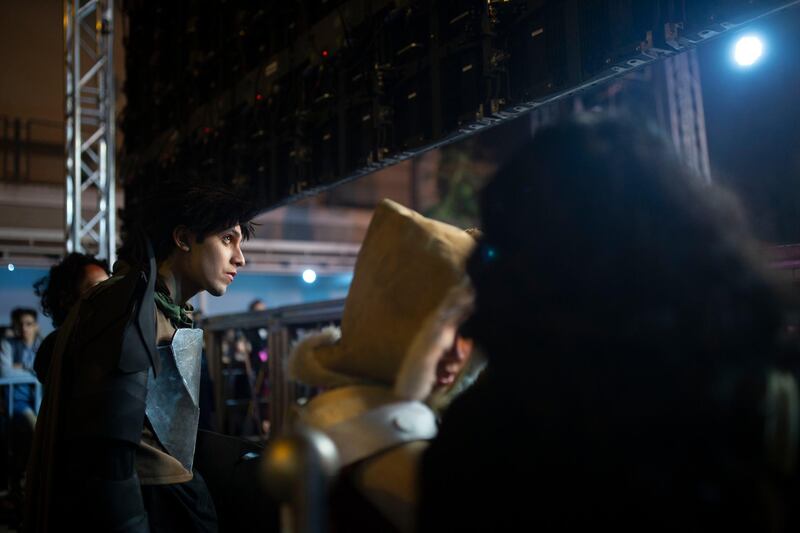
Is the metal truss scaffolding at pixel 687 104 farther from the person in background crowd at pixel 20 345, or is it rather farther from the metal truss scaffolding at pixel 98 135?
the person in background crowd at pixel 20 345

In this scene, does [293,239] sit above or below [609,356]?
above

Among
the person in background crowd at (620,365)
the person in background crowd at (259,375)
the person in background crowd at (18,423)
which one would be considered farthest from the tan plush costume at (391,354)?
the person in background crowd at (18,423)

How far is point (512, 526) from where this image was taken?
899 mm

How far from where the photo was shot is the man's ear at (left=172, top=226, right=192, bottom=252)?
2086mm

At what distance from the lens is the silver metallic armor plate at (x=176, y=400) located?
186 centimetres

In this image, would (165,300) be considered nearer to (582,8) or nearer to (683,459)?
(683,459)

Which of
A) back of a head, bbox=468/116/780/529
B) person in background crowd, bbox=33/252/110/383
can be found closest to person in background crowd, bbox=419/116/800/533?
back of a head, bbox=468/116/780/529

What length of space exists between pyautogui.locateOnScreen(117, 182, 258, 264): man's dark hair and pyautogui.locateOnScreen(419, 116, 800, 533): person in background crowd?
51.1 inches

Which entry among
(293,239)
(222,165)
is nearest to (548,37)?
(222,165)

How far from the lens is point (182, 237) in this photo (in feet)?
6.88

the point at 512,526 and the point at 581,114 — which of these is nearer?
the point at 512,526

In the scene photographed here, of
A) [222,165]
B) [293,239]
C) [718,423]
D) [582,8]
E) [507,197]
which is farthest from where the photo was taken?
[293,239]

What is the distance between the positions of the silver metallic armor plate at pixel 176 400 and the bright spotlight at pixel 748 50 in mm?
6334

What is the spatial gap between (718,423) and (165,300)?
155cm
